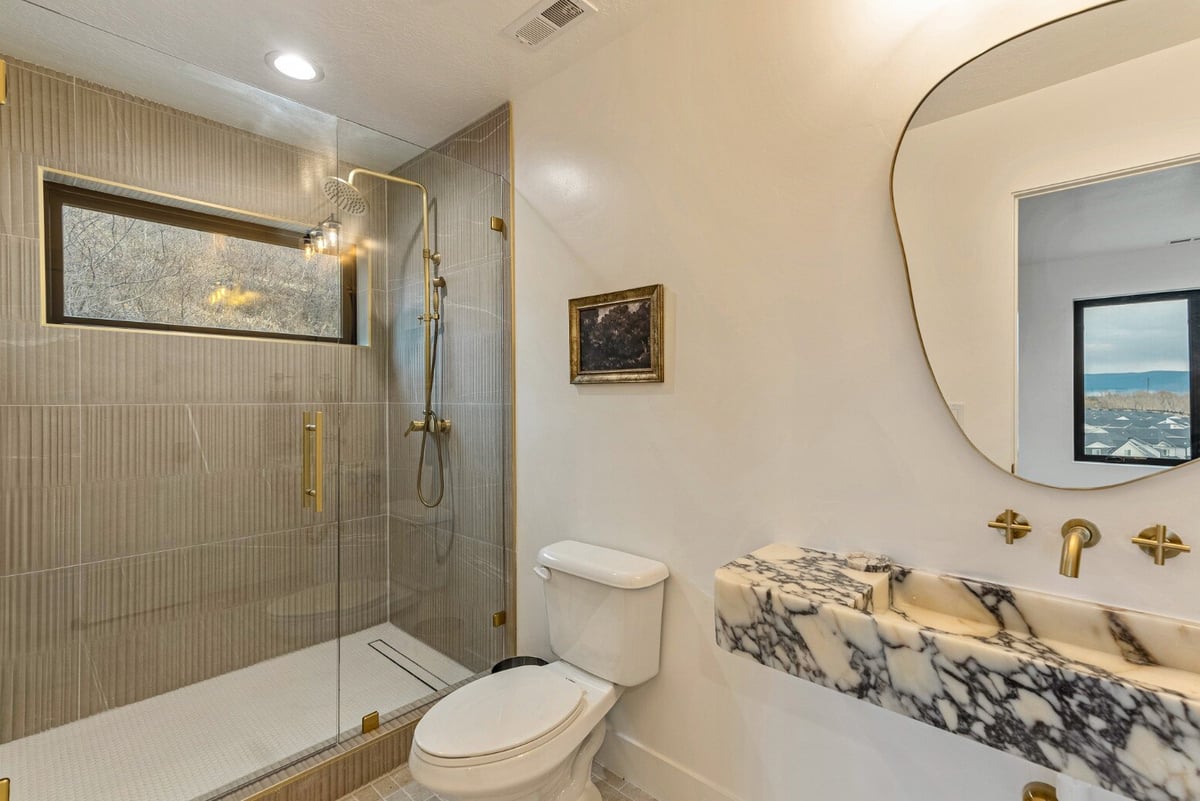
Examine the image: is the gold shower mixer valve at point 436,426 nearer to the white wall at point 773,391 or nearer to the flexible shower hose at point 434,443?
the flexible shower hose at point 434,443

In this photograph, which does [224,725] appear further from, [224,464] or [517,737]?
[517,737]

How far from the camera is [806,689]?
1.40 metres

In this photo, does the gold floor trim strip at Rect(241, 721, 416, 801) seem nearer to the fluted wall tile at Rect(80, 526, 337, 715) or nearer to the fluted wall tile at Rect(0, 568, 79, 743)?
the fluted wall tile at Rect(80, 526, 337, 715)

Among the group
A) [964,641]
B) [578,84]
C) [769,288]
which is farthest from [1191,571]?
[578,84]

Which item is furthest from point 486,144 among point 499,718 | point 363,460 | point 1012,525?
point 1012,525

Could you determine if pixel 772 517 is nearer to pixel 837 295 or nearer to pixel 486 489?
pixel 837 295

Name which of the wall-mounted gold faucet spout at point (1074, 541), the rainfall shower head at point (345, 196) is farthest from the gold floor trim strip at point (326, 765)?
the wall-mounted gold faucet spout at point (1074, 541)

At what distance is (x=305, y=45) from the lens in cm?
183

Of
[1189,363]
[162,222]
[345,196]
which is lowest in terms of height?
[1189,363]

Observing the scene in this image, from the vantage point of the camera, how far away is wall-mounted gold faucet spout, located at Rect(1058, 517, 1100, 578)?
96 centimetres

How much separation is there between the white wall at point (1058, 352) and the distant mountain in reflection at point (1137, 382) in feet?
0.10

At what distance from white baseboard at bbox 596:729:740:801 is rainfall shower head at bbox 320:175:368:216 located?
2.13 metres

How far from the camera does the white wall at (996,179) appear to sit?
98 cm

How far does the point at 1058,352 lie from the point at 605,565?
1252 mm
